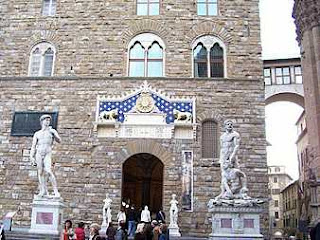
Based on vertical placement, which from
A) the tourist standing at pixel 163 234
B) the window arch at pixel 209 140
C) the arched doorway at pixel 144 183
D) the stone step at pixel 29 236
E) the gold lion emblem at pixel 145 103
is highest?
the gold lion emblem at pixel 145 103

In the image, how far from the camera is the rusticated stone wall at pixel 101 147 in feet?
48.6

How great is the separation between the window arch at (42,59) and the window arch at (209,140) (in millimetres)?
6596

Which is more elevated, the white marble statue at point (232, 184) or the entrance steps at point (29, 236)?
the white marble statue at point (232, 184)

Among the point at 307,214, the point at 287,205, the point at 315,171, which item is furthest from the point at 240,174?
the point at 287,205

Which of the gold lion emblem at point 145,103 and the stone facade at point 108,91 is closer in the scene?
the stone facade at point 108,91

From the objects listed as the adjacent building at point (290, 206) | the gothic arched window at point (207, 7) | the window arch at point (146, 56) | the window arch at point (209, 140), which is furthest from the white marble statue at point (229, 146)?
the adjacent building at point (290, 206)

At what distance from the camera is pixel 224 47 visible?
54.0 feet

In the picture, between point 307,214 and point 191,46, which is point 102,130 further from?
point 307,214

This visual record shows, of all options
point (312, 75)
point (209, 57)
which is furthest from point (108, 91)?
point (312, 75)

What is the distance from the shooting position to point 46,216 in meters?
11.4

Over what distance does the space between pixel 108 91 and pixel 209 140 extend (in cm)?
431

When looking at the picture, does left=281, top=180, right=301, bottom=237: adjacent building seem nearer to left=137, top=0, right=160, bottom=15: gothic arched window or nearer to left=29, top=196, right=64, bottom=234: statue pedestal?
left=137, top=0, right=160, bottom=15: gothic arched window

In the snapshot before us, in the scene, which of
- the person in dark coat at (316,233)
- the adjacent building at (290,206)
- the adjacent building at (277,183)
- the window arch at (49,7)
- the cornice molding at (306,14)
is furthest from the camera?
the adjacent building at (277,183)

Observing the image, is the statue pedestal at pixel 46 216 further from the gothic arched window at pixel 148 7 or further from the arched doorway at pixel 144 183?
the gothic arched window at pixel 148 7
